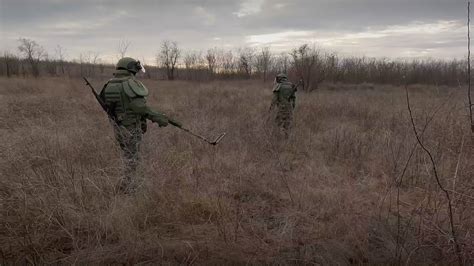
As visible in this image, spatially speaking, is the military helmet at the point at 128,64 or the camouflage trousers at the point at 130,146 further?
the military helmet at the point at 128,64

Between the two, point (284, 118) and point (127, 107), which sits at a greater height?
point (127, 107)

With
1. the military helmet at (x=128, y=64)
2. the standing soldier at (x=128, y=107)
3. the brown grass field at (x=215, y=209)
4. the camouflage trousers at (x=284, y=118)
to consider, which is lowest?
the brown grass field at (x=215, y=209)

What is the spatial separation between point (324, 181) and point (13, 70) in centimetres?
3899

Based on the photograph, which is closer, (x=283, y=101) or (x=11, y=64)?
(x=283, y=101)

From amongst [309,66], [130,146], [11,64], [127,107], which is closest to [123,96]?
[127,107]

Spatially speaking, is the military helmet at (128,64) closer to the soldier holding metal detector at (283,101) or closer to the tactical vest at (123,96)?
the tactical vest at (123,96)

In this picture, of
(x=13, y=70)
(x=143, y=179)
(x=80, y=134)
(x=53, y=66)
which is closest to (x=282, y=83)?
(x=80, y=134)

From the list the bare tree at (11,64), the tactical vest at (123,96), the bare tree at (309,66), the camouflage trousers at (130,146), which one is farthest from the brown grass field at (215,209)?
the bare tree at (11,64)

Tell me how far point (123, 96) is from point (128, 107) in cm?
13

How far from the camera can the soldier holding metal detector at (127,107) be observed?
413 cm

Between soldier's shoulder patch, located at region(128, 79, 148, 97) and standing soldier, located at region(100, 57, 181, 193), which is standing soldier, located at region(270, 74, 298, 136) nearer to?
standing soldier, located at region(100, 57, 181, 193)

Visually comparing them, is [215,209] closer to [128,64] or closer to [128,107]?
[128,107]

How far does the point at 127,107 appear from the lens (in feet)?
13.8

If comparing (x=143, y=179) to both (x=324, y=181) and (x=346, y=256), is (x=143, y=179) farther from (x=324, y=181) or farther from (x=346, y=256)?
(x=324, y=181)
